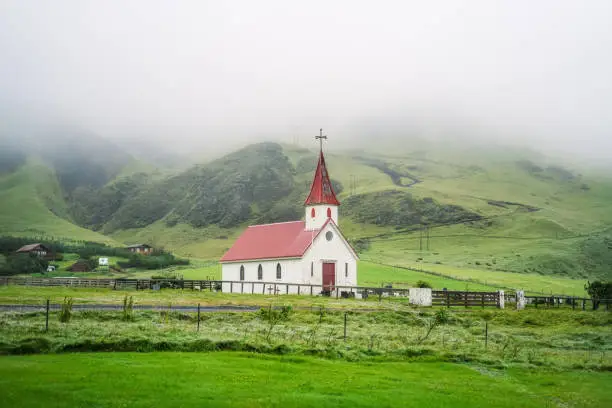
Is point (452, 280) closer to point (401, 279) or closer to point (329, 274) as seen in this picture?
point (401, 279)

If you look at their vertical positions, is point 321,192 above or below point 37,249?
above

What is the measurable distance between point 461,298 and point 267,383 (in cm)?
3540

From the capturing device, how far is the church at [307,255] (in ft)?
206

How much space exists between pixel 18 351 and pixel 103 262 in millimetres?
107840

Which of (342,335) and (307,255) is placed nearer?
(342,335)

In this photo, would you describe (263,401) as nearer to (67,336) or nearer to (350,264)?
(67,336)

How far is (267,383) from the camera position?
58.5 feet

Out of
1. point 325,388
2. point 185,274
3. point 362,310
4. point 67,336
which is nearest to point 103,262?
point 185,274

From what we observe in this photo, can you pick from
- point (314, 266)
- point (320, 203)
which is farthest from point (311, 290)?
point (320, 203)

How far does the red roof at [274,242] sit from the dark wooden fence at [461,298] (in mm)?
15508

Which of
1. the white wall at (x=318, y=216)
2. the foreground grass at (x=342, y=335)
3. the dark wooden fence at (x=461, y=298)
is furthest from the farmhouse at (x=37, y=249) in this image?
the foreground grass at (x=342, y=335)

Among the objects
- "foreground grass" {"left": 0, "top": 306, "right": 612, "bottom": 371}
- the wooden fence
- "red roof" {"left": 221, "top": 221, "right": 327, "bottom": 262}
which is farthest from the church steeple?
"foreground grass" {"left": 0, "top": 306, "right": 612, "bottom": 371}

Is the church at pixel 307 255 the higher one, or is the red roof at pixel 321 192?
the red roof at pixel 321 192

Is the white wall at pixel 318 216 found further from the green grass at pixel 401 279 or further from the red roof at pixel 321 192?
the green grass at pixel 401 279
